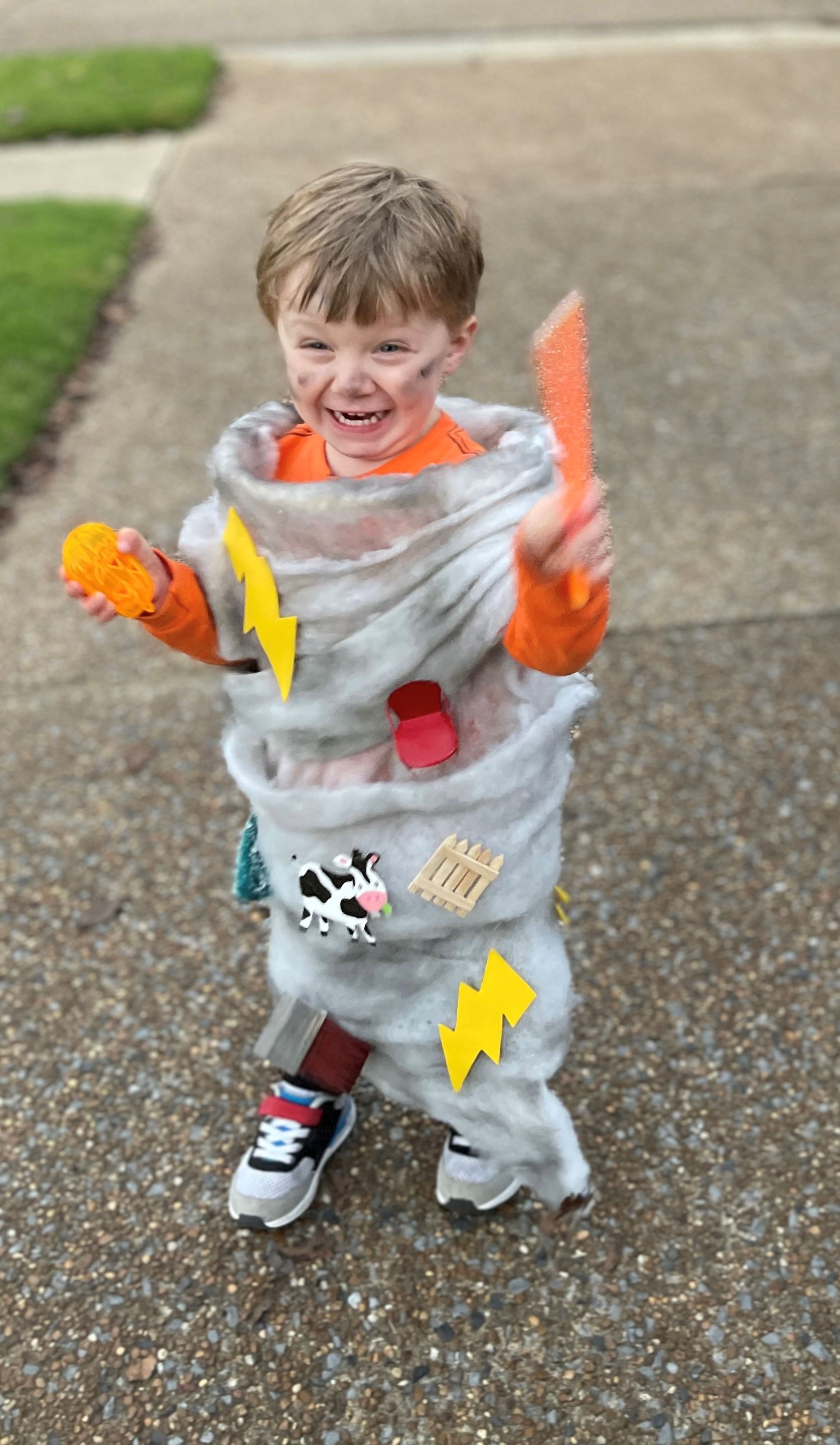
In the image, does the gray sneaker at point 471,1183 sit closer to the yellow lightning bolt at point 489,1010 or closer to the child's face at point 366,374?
the yellow lightning bolt at point 489,1010

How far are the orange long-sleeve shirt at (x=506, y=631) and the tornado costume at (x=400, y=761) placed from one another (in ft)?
0.12

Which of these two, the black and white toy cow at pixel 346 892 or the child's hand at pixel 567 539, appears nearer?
the child's hand at pixel 567 539

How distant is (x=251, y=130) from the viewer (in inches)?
274

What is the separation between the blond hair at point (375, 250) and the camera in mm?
1530

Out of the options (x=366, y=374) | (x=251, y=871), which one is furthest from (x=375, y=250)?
(x=251, y=871)

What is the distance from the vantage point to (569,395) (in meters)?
1.33

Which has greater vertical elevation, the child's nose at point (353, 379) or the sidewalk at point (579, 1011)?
the child's nose at point (353, 379)

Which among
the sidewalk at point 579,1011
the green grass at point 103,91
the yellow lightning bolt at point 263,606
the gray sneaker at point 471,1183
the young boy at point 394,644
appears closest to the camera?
the young boy at point 394,644

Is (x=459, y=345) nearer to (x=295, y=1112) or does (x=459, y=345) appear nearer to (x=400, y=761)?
(x=400, y=761)

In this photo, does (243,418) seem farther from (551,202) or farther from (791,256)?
(551,202)

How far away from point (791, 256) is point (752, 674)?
2963mm

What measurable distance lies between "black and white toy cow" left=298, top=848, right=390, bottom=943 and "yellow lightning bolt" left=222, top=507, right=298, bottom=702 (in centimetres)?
26

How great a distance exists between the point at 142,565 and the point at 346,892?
0.54 m

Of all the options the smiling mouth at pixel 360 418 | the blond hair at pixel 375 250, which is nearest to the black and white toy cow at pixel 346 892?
the smiling mouth at pixel 360 418
